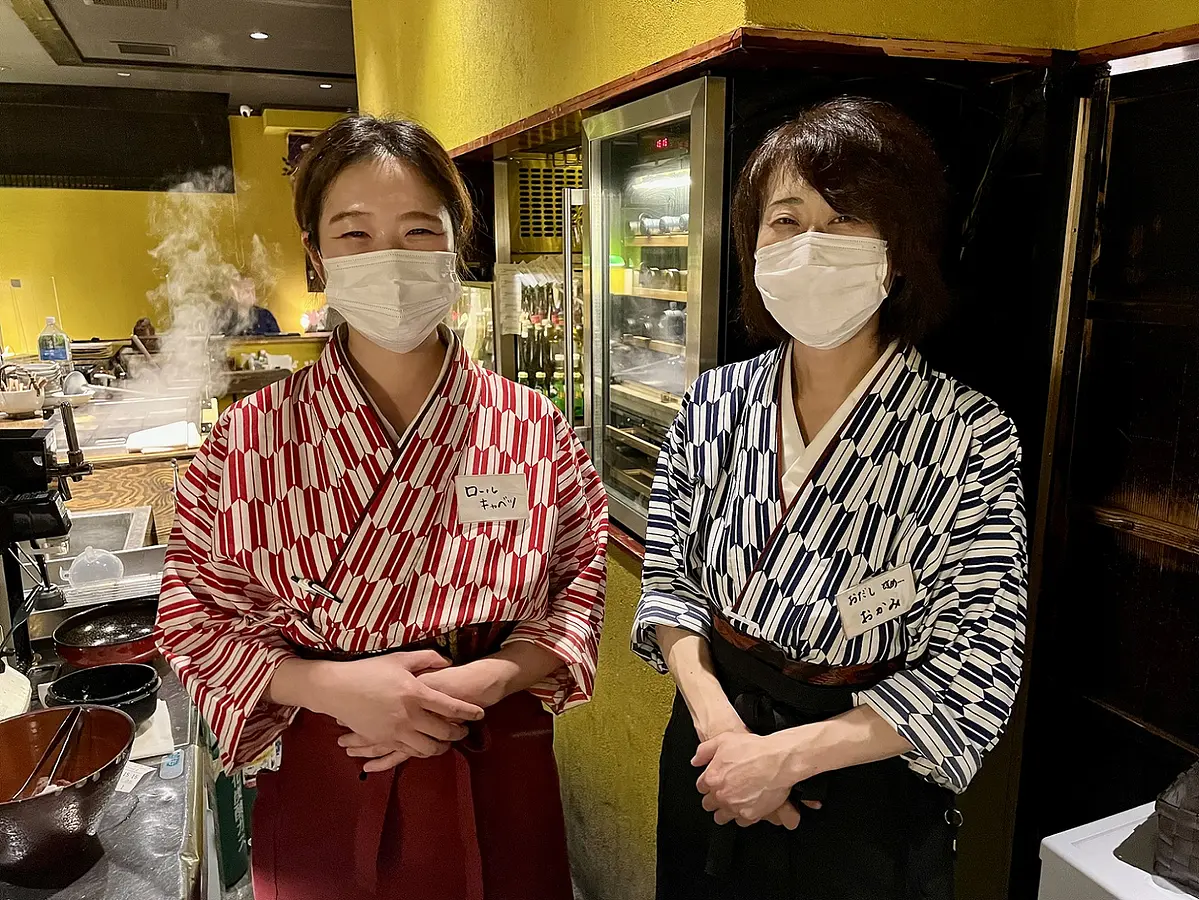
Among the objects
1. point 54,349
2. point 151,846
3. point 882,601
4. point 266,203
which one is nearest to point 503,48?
point 882,601

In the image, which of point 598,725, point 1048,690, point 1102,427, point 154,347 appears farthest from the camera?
point 154,347

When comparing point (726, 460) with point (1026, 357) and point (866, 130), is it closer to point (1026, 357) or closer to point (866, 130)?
point (866, 130)

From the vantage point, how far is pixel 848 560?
126 centimetres

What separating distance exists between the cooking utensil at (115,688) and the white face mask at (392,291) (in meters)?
0.97

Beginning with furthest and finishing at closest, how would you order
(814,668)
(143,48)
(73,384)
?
(143,48)
(73,384)
(814,668)

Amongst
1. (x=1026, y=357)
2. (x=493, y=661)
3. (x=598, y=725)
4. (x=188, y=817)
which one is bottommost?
(x=598, y=725)

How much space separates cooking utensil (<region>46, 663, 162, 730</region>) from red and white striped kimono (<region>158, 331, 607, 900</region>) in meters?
0.57

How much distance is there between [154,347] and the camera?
861 centimetres

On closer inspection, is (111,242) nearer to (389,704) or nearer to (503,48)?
(503,48)

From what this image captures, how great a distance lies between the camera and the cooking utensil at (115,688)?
1729mm

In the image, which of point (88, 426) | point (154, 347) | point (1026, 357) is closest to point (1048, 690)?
point (1026, 357)

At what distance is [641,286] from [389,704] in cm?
135

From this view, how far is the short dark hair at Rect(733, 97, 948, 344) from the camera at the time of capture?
1.24 m

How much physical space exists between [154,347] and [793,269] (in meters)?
8.70
